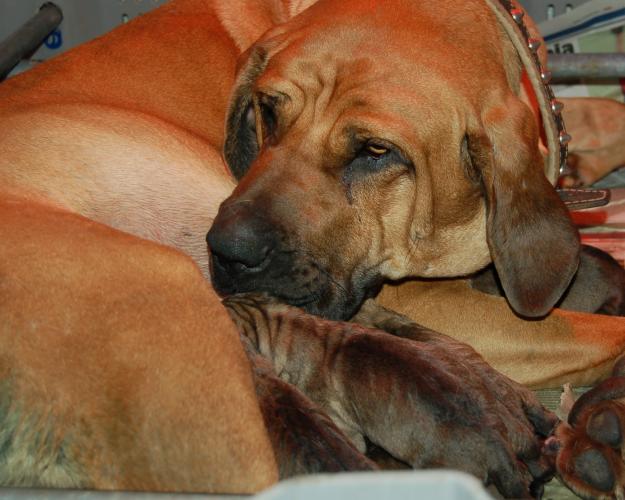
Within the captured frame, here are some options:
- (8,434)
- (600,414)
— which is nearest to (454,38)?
(600,414)

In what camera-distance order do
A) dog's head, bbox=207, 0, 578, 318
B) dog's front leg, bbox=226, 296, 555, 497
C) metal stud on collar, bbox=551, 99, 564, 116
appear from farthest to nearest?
metal stud on collar, bbox=551, 99, 564, 116, dog's head, bbox=207, 0, 578, 318, dog's front leg, bbox=226, 296, 555, 497

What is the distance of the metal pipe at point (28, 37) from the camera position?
4.88 metres

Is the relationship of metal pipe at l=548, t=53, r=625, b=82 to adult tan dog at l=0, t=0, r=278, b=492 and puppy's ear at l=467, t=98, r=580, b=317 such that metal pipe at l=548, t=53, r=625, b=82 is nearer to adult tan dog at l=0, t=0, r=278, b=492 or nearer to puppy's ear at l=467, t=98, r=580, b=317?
puppy's ear at l=467, t=98, r=580, b=317

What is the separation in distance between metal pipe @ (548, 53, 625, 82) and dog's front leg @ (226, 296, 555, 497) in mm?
2275

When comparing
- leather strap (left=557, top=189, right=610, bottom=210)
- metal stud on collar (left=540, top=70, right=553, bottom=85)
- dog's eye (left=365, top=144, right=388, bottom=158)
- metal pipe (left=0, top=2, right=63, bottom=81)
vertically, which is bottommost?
metal pipe (left=0, top=2, right=63, bottom=81)

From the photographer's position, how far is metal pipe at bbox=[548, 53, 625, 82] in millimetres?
4660

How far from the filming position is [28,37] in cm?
509

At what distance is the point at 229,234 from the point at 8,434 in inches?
34.8

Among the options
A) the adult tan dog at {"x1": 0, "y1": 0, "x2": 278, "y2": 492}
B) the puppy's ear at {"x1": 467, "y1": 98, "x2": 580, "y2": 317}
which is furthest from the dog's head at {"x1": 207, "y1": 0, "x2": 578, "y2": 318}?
the adult tan dog at {"x1": 0, "y1": 0, "x2": 278, "y2": 492}

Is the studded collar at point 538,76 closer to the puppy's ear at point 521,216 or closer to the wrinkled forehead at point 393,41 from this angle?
the wrinkled forehead at point 393,41

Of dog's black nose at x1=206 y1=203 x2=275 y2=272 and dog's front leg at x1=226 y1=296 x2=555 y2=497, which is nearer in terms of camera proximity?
dog's front leg at x1=226 y1=296 x2=555 y2=497

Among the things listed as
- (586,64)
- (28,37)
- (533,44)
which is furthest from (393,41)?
(28,37)

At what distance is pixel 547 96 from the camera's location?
3.30m

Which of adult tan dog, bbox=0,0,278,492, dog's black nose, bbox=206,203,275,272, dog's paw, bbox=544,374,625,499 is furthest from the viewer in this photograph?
dog's black nose, bbox=206,203,275,272
